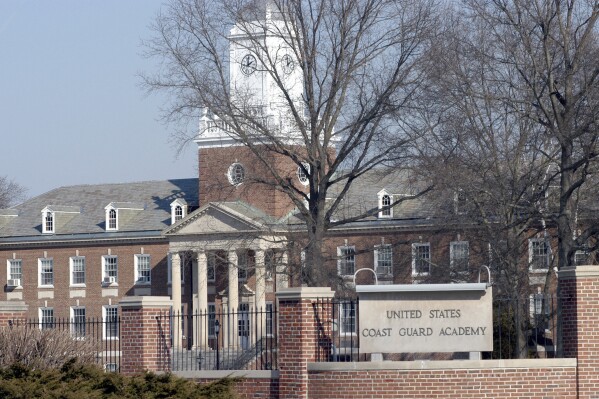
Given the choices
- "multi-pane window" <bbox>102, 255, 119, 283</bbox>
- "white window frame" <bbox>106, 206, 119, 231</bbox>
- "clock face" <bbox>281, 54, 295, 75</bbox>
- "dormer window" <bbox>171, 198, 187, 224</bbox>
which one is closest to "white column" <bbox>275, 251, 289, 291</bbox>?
"clock face" <bbox>281, 54, 295, 75</bbox>

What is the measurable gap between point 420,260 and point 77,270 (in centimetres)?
2474

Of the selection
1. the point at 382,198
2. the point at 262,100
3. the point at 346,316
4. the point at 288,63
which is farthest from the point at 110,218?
the point at 346,316

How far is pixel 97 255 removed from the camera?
2852 inches

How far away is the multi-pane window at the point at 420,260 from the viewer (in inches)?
2192

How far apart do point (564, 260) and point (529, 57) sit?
640 centimetres

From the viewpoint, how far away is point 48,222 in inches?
2960

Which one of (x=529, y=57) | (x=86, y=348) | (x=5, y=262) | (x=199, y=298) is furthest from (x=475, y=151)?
(x=5, y=262)

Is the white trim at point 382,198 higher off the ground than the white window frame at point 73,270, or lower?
higher

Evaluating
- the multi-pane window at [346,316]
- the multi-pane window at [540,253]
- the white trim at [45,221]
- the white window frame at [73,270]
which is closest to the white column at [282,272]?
the multi-pane window at [540,253]

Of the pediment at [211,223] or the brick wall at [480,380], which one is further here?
the pediment at [211,223]

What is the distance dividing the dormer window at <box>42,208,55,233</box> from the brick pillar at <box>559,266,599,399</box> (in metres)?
54.6

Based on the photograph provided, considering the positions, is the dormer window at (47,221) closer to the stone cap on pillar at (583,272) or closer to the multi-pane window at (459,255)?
the multi-pane window at (459,255)

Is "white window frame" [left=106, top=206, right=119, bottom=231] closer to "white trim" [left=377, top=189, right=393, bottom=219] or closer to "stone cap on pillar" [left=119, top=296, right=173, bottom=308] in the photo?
"white trim" [left=377, top=189, right=393, bottom=219]

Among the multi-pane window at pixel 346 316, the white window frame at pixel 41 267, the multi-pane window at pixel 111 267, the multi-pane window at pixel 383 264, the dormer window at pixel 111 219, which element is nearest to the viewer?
the multi-pane window at pixel 346 316
